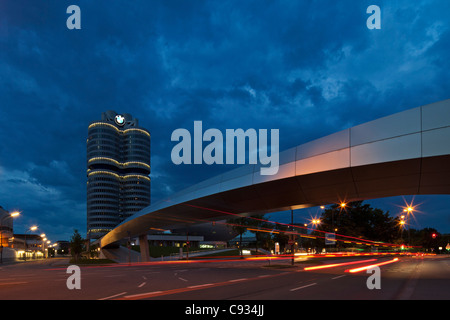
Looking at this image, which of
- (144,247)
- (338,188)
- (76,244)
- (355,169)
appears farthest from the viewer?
(144,247)

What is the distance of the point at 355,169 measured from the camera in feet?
52.4

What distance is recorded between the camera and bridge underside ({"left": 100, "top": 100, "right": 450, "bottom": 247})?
13555mm

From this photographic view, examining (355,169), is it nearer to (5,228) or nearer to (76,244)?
(76,244)

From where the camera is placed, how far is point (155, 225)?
44.2m

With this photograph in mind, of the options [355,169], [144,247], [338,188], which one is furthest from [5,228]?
[355,169]

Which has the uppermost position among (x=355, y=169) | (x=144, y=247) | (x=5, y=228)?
(x=355, y=169)

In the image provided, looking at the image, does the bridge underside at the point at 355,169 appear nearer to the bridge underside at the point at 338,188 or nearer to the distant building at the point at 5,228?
the bridge underside at the point at 338,188

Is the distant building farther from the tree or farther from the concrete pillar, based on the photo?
the concrete pillar

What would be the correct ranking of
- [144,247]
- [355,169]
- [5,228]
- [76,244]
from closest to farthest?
[355,169] → [76,244] → [144,247] → [5,228]

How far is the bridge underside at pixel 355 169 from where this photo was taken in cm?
1355

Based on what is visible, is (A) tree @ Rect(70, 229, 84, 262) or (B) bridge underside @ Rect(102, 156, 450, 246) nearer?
(B) bridge underside @ Rect(102, 156, 450, 246)

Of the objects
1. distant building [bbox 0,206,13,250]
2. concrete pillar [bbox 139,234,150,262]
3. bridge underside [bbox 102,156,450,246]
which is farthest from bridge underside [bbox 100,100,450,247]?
distant building [bbox 0,206,13,250]
